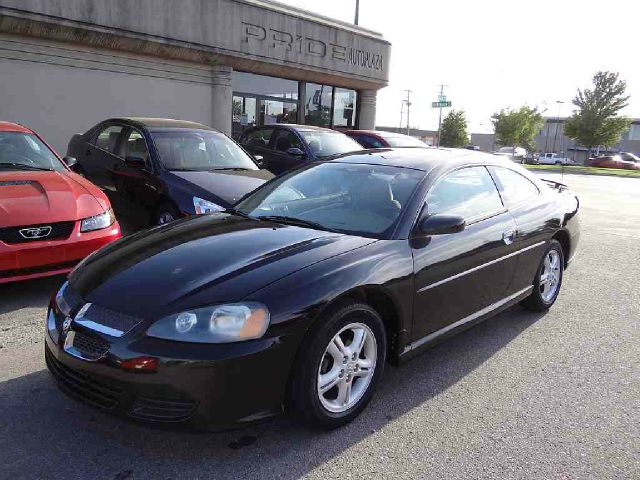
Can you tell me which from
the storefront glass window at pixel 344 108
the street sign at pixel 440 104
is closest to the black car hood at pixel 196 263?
the storefront glass window at pixel 344 108

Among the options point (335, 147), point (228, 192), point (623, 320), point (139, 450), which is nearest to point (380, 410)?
point (139, 450)

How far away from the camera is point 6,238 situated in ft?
13.6

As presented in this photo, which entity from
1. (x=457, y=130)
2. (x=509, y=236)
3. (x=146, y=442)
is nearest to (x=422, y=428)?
(x=146, y=442)

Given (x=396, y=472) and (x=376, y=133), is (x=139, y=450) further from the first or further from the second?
(x=376, y=133)

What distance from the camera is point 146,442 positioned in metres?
2.60

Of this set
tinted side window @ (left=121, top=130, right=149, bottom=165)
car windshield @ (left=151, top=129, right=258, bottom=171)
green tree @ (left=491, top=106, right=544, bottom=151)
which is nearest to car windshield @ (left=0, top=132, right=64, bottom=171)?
tinted side window @ (left=121, top=130, right=149, bottom=165)

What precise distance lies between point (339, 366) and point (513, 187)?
2443 mm

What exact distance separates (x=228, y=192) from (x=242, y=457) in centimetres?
374

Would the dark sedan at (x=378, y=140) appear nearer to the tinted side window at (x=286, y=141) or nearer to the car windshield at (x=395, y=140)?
the car windshield at (x=395, y=140)

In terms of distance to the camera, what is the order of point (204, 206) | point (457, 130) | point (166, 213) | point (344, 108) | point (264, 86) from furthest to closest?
point (457, 130)
point (344, 108)
point (264, 86)
point (166, 213)
point (204, 206)

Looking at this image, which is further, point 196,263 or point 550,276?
point 550,276

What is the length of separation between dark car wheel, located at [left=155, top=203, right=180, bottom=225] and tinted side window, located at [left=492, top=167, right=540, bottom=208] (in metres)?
3.33

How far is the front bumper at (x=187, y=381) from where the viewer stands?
230 centimetres

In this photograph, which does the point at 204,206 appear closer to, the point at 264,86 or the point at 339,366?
the point at 339,366
